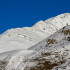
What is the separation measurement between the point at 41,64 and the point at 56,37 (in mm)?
5996

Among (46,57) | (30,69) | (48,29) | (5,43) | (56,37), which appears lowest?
(30,69)

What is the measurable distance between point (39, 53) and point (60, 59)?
2.80 metres

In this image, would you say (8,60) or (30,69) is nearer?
(30,69)

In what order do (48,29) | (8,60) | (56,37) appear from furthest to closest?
(48,29), (56,37), (8,60)

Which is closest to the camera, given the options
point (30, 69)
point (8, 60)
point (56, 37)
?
point (30, 69)

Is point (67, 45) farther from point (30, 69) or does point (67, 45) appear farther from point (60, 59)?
point (30, 69)

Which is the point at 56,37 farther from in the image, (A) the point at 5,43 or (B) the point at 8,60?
(A) the point at 5,43

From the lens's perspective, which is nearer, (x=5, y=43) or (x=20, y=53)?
(x=20, y=53)

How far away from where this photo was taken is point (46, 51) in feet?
55.5

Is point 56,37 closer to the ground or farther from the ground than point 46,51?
farther from the ground

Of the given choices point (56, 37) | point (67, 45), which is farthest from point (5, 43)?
point (67, 45)

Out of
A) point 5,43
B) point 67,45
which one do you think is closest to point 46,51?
point 67,45

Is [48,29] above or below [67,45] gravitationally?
above

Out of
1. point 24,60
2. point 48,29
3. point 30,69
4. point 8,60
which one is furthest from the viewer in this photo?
point 48,29
